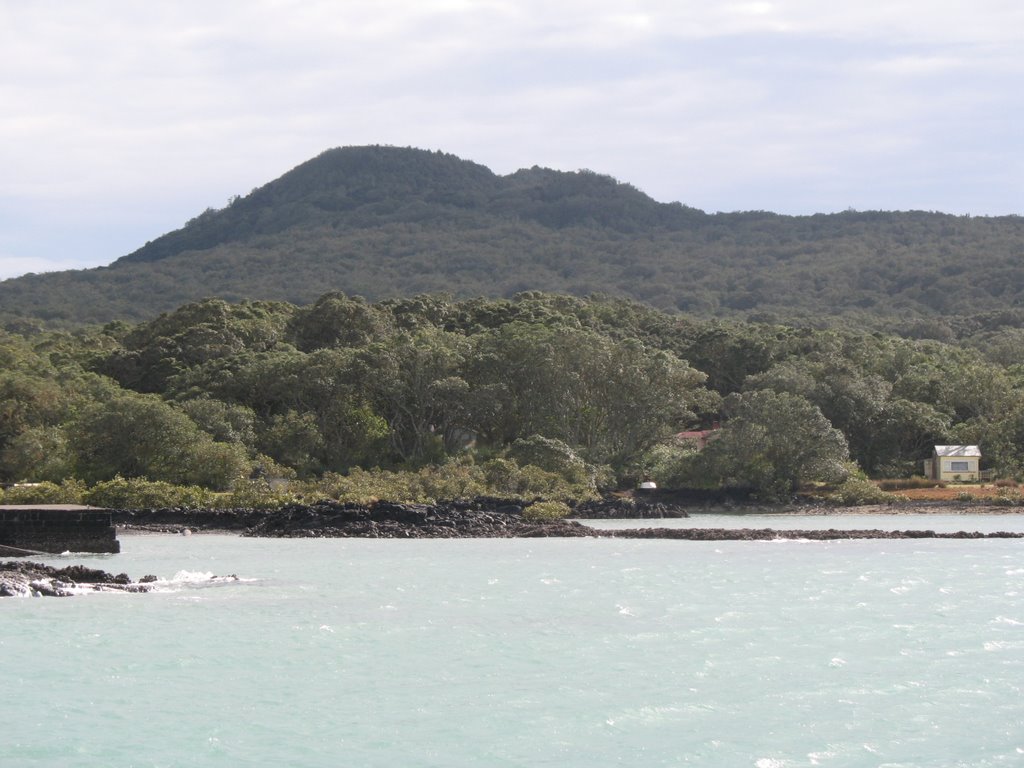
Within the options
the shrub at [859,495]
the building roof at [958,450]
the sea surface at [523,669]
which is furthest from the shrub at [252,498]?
the building roof at [958,450]

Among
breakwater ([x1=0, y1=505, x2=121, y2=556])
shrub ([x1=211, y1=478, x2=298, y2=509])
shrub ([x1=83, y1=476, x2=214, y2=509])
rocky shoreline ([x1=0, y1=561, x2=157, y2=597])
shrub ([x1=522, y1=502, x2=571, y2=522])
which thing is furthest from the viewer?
shrub ([x1=522, y1=502, x2=571, y2=522])

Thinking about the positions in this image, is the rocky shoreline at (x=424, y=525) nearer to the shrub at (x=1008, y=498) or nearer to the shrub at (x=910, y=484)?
the shrub at (x=1008, y=498)

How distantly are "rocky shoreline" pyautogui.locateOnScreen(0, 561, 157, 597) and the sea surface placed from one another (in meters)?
0.53

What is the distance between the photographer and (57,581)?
2039 centimetres

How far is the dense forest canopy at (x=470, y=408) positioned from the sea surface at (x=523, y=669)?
19417mm

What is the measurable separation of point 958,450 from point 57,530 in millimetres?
37616

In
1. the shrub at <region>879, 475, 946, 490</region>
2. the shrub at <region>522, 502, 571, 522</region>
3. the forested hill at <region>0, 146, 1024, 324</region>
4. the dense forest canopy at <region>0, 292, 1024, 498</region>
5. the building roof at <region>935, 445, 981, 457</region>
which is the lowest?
the shrub at <region>522, 502, 571, 522</region>

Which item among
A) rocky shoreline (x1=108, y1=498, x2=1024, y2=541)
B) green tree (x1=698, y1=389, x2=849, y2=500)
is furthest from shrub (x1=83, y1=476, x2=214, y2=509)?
green tree (x1=698, y1=389, x2=849, y2=500)

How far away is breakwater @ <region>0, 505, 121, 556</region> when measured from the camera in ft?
87.0

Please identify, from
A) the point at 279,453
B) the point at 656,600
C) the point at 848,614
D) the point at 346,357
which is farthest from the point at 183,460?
the point at 848,614

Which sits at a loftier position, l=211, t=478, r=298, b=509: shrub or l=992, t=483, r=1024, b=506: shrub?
l=211, t=478, r=298, b=509: shrub

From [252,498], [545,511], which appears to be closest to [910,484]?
[545,511]

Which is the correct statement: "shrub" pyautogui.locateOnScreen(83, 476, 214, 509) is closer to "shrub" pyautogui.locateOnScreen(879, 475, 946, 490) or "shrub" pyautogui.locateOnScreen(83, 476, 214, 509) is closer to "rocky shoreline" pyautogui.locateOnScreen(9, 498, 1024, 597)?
"rocky shoreline" pyautogui.locateOnScreen(9, 498, 1024, 597)

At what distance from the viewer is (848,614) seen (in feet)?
61.5
